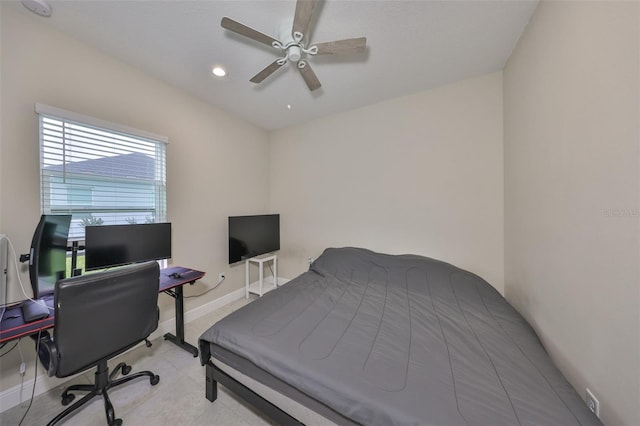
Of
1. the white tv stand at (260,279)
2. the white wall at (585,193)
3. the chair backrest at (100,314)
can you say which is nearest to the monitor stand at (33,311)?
the chair backrest at (100,314)

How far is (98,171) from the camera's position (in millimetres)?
1861

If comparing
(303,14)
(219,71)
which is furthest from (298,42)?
(219,71)

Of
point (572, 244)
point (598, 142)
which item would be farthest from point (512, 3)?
point (572, 244)

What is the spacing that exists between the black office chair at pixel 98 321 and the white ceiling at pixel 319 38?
Answer: 1.80 metres

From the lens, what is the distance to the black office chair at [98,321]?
114cm

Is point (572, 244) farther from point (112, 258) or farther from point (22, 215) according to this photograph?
point (22, 215)

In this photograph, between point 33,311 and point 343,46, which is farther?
point 343,46

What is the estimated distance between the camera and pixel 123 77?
1.97m

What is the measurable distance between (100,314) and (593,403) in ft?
8.54

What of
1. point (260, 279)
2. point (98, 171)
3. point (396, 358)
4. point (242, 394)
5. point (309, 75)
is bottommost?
point (242, 394)

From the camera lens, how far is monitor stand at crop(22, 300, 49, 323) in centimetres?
123

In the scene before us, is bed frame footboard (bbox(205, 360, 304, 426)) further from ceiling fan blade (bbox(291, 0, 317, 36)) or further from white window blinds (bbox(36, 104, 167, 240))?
ceiling fan blade (bbox(291, 0, 317, 36))

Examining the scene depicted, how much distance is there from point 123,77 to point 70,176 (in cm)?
103

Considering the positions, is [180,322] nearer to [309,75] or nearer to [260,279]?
[260,279]
